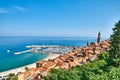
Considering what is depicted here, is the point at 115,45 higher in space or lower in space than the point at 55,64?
higher

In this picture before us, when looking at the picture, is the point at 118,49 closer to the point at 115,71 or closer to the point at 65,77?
the point at 65,77

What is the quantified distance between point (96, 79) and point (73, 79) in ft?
17.6

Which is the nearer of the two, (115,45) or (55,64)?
(115,45)

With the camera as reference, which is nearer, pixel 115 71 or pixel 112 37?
pixel 115 71

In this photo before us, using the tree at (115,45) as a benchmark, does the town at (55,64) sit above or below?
below

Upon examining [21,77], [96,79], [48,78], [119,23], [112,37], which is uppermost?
[119,23]

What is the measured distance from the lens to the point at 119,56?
21578mm

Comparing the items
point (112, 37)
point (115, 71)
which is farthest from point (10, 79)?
point (115, 71)

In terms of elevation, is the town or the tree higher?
the tree

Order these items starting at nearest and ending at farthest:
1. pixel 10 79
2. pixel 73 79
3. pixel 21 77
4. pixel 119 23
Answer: pixel 73 79 < pixel 119 23 < pixel 10 79 < pixel 21 77

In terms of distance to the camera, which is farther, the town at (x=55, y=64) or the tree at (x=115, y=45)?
the town at (x=55, y=64)

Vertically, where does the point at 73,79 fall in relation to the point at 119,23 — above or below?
below

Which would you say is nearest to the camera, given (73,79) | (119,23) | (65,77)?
(73,79)

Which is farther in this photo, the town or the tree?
the town
